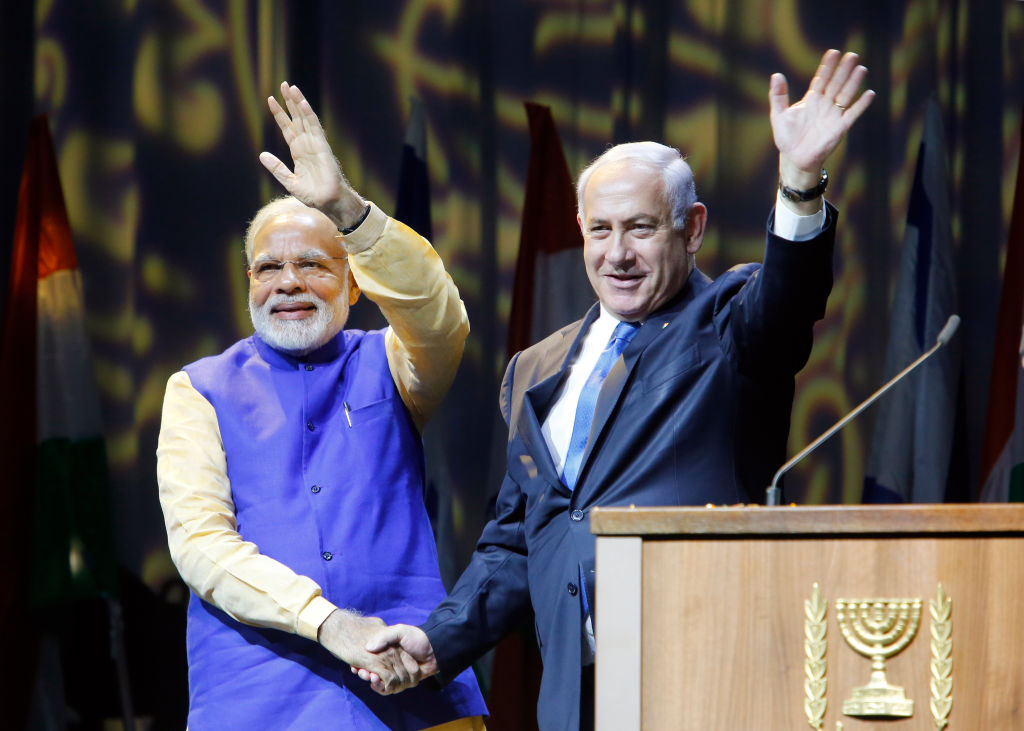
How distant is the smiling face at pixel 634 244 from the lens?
6.92 feet

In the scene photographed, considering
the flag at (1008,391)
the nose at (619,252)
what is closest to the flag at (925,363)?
the flag at (1008,391)

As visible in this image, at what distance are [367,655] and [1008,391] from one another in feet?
7.93

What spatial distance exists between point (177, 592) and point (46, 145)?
141cm

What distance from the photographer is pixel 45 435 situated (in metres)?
3.76

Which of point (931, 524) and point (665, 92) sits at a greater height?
point (665, 92)

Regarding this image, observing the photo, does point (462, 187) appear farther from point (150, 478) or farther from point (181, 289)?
A: point (150, 478)

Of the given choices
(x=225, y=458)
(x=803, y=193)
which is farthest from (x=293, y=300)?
(x=803, y=193)

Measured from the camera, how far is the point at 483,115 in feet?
13.9

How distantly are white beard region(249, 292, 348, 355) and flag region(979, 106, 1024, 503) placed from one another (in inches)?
86.0

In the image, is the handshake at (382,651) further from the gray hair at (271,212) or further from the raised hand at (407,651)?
the gray hair at (271,212)

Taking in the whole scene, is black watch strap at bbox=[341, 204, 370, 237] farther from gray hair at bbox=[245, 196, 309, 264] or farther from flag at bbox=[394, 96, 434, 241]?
flag at bbox=[394, 96, 434, 241]

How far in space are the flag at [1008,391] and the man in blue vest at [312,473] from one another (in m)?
2.01

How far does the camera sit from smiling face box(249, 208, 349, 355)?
248cm

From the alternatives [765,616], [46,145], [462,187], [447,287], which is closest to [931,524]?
[765,616]
